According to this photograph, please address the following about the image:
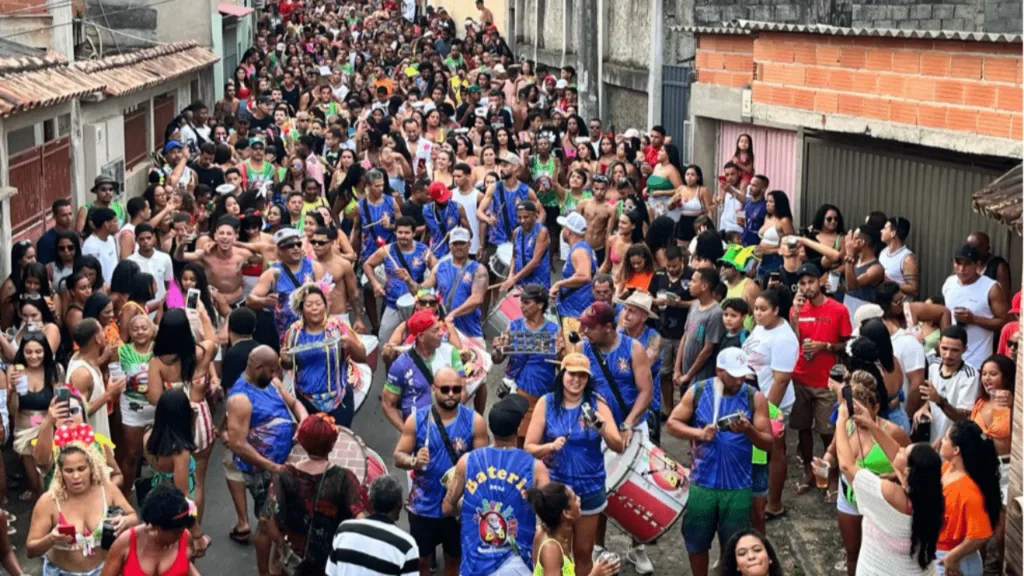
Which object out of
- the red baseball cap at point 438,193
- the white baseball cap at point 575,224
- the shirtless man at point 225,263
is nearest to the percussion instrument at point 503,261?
the white baseball cap at point 575,224

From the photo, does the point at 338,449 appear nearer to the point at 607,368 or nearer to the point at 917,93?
the point at 607,368

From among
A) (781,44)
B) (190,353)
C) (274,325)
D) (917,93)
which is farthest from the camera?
(781,44)

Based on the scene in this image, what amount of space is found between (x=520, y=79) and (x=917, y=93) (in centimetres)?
1507

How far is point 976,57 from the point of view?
1298 centimetres

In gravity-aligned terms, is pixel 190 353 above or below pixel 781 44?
below

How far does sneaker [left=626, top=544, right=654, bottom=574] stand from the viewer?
1016 centimetres

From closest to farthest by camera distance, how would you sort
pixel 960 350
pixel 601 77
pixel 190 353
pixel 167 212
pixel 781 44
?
1. pixel 960 350
2. pixel 190 353
3. pixel 167 212
4. pixel 781 44
5. pixel 601 77

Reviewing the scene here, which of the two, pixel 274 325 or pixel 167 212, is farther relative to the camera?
pixel 167 212

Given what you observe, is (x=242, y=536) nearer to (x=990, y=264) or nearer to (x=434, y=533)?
(x=434, y=533)

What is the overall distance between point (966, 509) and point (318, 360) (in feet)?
15.3

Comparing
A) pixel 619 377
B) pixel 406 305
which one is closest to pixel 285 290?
pixel 406 305

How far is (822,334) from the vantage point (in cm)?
1152

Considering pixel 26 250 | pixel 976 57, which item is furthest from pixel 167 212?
pixel 976 57

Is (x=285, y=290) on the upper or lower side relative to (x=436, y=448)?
upper
